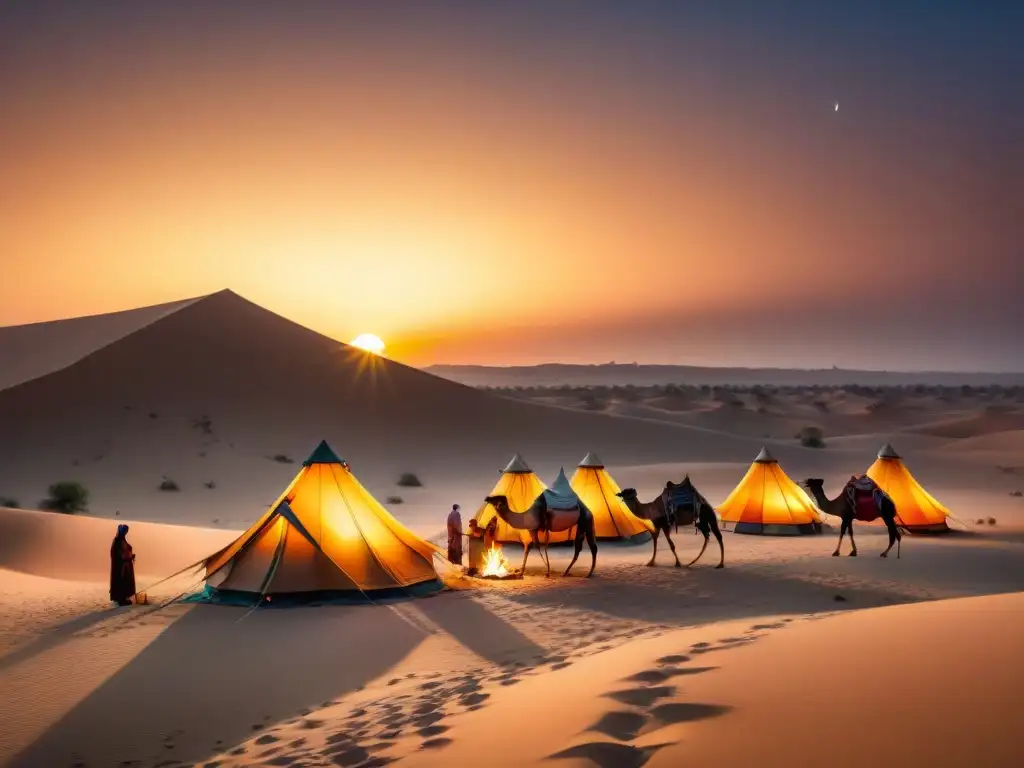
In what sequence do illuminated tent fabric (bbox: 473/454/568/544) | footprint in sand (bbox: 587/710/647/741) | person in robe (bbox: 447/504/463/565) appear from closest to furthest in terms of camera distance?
footprint in sand (bbox: 587/710/647/741), person in robe (bbox: 447/504/463/565), illuminated tent fabric (bbox: 473/454/568/544)

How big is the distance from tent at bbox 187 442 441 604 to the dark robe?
986 millimetres

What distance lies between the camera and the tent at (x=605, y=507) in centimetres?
2011

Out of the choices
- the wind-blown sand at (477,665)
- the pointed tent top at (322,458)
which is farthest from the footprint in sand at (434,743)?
the pointed tent top at (322,458)

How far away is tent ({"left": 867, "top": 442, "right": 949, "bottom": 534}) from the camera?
21250mm

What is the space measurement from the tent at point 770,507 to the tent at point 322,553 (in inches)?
416

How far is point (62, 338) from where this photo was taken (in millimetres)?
66688

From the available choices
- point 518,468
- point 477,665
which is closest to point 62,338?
point 518,468

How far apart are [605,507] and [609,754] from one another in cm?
1512

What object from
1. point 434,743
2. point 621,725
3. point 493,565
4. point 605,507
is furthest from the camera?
point 605,507

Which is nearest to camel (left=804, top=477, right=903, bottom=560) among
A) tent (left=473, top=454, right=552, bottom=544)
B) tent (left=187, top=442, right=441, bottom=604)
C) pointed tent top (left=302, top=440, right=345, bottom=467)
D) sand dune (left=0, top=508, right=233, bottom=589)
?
tent (left=473, top=454, right=552, bottom=544)

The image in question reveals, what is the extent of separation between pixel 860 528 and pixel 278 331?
157ft

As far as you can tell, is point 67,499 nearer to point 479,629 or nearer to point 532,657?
point 479,629

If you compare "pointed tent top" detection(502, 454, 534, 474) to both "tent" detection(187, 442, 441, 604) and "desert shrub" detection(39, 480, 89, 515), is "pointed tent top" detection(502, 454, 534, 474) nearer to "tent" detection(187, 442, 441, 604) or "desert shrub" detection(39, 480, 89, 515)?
"tent" detection(187, 442, 441, 604)

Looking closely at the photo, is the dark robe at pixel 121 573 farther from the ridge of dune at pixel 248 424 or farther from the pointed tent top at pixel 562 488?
the ridge of dune at pixel 248 424
